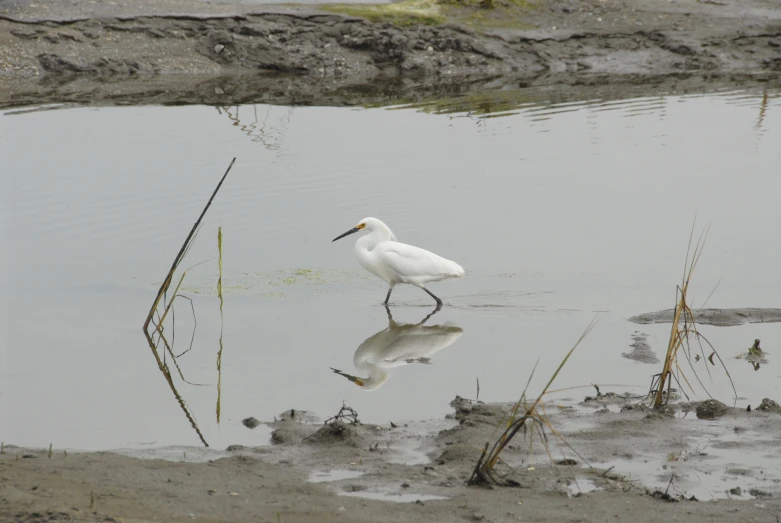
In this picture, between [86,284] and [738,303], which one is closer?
[738,303]

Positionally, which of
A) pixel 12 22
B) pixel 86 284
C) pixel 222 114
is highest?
pixel 12 22

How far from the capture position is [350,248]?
10930 mm

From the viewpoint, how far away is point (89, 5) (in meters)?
20.0

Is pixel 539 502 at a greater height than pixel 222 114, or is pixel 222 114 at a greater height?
pixel 222 114

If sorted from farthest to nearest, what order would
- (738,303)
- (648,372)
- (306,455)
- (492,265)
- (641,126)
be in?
(641,126) < (492,265) < (738,303) < (648,372) < (306,455)

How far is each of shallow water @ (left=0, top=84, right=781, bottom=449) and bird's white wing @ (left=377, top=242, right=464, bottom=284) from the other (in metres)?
0.33

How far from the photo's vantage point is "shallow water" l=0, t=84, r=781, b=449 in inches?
272

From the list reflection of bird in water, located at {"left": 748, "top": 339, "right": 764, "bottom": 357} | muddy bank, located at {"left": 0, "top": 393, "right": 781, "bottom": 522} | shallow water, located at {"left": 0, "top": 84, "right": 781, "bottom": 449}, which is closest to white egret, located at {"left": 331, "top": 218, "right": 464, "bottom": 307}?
shallow water, located at {"left": 0, "top": 84, "right": 781, "bottom": 449}

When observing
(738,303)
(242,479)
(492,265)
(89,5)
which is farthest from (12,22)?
(242,479)

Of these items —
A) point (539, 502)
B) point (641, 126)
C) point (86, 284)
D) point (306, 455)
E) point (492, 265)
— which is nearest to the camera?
point (539, 502)

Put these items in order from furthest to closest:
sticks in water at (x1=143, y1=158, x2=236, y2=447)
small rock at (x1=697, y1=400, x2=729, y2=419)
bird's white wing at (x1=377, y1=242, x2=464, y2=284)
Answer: bird's white wing at (x1=377, y1=242, x2=464, y2=284) < sticks in water at (x1=143, y1=158, x2=236, y2=447) < small rock at (x1=697, y1=400, x2=729, y2=419)

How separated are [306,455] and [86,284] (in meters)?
4.85

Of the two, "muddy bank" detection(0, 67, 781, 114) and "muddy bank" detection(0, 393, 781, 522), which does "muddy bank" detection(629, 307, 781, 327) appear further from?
"muddy bank" detection(0, 67, 781, 114)

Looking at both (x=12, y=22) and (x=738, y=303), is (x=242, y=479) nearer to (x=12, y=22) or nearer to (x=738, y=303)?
(x=738, y=303)
